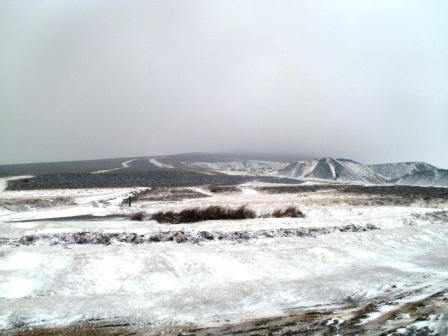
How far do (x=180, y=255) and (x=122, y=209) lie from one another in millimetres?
17061

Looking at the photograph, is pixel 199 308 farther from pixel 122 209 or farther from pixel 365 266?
pixel 122 209

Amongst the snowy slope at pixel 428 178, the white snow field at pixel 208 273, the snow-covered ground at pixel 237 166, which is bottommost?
the snowy slope at pixel 428 178

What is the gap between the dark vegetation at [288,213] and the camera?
2766 cm

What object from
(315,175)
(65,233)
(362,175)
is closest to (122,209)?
(65,233)

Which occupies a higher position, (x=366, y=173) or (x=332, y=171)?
(x=332, y=171)

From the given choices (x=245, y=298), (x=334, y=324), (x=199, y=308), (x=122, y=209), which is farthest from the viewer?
(x=122, y=209)

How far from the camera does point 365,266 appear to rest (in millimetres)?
15141

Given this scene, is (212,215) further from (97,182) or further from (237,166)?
(237,166)

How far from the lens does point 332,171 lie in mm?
107312

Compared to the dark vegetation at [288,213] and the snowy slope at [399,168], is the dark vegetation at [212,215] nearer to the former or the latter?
the dark vegetation at [288,213]

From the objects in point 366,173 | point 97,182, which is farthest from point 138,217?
point 366,173

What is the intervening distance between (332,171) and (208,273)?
100270 millimetres

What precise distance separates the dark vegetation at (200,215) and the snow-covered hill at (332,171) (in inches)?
3078

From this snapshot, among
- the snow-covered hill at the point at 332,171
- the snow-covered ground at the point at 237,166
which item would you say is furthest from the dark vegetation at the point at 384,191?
the snow-covered ground at the point at 237,166
